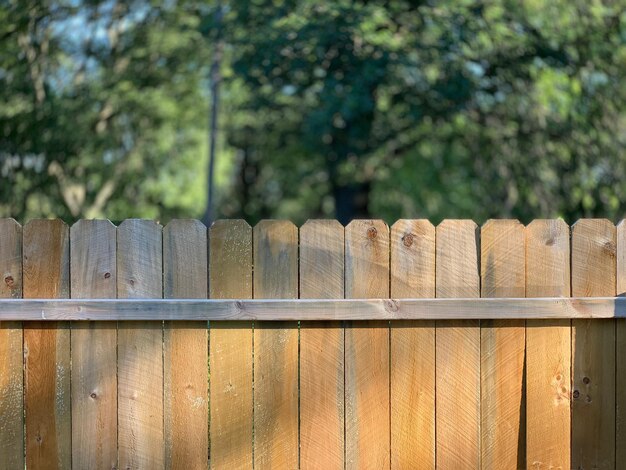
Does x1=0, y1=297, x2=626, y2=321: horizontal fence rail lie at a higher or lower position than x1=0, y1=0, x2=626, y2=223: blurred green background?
lower

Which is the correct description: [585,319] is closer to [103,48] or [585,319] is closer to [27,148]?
[27,148]

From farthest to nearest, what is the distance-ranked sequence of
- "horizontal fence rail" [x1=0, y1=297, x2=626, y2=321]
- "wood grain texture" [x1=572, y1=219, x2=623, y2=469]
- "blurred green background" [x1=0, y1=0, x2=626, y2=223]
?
"blurred green background" [x1=0, y1=0, x2=626, y2=223]
"wood grain texture" [x1=572, y1=219, x2=623, y2=469]
"horizontal fence rail" [x1=0, y1=297, x2=626, y2=321]

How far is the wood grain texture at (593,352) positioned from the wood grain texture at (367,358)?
788mm

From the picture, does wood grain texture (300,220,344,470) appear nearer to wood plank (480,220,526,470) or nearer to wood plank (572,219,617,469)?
wood plank (480,220,526,470)

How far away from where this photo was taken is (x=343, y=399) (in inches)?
123

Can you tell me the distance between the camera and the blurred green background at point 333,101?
10.7 metres

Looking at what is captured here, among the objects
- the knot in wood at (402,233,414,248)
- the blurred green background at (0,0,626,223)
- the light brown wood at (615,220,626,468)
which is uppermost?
the blurred green background at (0,0,626,223)

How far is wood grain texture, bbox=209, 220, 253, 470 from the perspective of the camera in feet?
10.2

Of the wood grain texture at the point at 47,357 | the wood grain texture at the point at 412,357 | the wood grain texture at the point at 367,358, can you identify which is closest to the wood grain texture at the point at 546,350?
the wood grain texture at the point at 412,357

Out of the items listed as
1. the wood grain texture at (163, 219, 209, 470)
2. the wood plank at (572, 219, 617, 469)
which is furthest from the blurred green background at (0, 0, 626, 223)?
the wood grain texture at (163, 219, 209, 470)

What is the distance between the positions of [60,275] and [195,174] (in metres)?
14.9

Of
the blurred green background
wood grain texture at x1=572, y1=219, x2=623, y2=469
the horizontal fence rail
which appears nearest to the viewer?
the horizontal fence rail

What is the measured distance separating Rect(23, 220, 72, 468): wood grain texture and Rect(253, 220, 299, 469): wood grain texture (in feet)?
2.53

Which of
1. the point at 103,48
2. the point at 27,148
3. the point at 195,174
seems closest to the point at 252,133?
the point at 195,174
